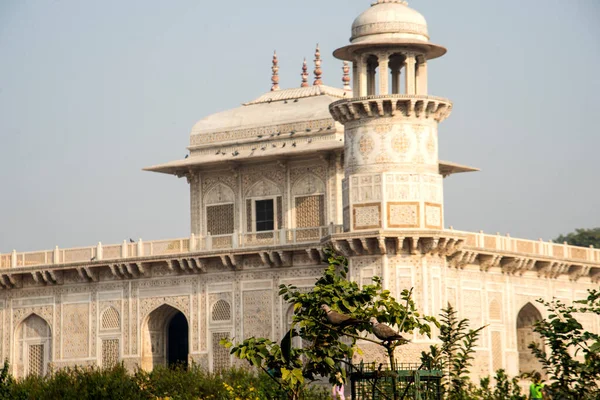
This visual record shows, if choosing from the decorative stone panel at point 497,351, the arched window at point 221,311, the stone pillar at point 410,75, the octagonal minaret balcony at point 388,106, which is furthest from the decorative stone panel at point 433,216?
the arched window at point 221,311

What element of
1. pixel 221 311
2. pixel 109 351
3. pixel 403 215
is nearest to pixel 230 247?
pixel 221 311

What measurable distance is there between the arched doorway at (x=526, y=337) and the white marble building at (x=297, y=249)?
1.9 inches

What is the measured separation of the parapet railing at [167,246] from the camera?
47844 mm

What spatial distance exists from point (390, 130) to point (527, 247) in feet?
31.4

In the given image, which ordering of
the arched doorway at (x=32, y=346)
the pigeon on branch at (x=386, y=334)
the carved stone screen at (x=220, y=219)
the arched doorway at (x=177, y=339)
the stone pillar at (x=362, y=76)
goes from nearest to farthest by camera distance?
the pigeon on branch at (x=386, y=334) → the stone pillar at (x=362, y=76) → the carved stone screen at (x=220, y=219) → the arched doorway at (x=177, y=339) → the arched doorway at (x=32, y=346)

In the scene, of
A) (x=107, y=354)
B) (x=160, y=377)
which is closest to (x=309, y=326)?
(x=160, y=377)

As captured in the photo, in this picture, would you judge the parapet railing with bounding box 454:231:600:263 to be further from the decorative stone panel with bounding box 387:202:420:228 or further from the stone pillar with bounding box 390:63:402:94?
the stone pillar with bounding box 390:63:402:94

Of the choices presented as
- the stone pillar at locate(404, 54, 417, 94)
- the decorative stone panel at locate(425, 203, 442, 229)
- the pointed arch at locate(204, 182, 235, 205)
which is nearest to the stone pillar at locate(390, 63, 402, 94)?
the stone pillar at locate(404, 54, 417, 94)

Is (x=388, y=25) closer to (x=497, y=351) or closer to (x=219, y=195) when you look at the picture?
(x=219, y=195)

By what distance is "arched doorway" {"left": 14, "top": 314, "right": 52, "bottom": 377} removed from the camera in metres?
53.0

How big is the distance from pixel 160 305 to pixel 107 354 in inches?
102

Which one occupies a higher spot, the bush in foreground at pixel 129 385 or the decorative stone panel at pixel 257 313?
the decorative stone panel at pixel 257 313

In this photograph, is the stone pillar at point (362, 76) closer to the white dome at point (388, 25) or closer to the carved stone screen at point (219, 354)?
the white dome at point (388, 25)

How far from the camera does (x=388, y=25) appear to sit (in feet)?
145
